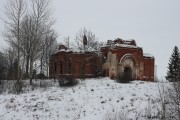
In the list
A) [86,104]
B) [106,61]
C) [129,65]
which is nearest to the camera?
[86,104]

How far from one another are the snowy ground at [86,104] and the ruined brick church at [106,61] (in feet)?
46.1

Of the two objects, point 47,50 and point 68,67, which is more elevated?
point 47,50

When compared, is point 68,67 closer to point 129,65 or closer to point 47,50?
point 129,65

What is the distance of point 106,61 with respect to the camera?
150 feet

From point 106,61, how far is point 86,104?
21.1 meters

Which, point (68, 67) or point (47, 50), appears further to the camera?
point (47, 50)

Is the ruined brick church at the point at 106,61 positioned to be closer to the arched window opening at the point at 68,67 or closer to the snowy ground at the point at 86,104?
the arched window opening at the point at 68,67

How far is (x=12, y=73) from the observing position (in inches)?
1836

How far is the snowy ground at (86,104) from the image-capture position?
22.0 m

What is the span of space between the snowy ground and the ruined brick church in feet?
46.1

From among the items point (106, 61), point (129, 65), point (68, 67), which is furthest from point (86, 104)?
point (68, 67)

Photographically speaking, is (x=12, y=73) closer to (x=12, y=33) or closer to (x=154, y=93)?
(x=12, y=33)

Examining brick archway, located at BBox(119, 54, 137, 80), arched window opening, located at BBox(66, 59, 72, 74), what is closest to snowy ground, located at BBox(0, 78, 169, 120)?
brick archway, located at BBox(119, 54, 137, 80)

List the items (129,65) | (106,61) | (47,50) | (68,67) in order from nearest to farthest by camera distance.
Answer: (129,65)
(106,61)
(68,67)
(47,50)
